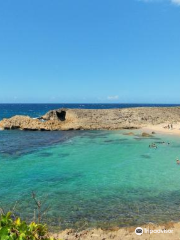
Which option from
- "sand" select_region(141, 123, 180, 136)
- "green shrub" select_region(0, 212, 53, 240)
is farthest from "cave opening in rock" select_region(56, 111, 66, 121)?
"green shrub" select_region(0, 212, 53, 240)

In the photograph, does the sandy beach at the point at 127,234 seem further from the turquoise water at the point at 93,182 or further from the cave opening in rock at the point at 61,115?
the cave opening in rock at the point at 61,115

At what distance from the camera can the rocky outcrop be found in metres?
55.0

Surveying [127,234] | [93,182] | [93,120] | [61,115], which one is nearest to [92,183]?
[93,182]

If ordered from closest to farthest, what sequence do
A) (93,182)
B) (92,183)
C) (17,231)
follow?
(17,231) → (92,183) → (93,182)

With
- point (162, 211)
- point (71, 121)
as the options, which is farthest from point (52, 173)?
point (71, 121)

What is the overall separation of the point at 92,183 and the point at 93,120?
37299mm

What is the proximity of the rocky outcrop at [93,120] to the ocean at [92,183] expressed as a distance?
58.6ft

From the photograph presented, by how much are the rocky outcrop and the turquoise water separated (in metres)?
17.9

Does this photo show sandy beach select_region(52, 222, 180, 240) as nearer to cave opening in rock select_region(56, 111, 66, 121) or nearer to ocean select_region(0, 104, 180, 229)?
ocean select_region(0, 104, 180, 229)

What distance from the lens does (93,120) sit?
57.2 m

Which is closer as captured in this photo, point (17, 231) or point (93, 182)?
point (17, 231)

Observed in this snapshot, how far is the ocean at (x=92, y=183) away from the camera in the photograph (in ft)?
47.3

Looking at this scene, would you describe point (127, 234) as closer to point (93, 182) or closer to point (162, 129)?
point (93, 182)

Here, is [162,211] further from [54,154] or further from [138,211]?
[54,154]
